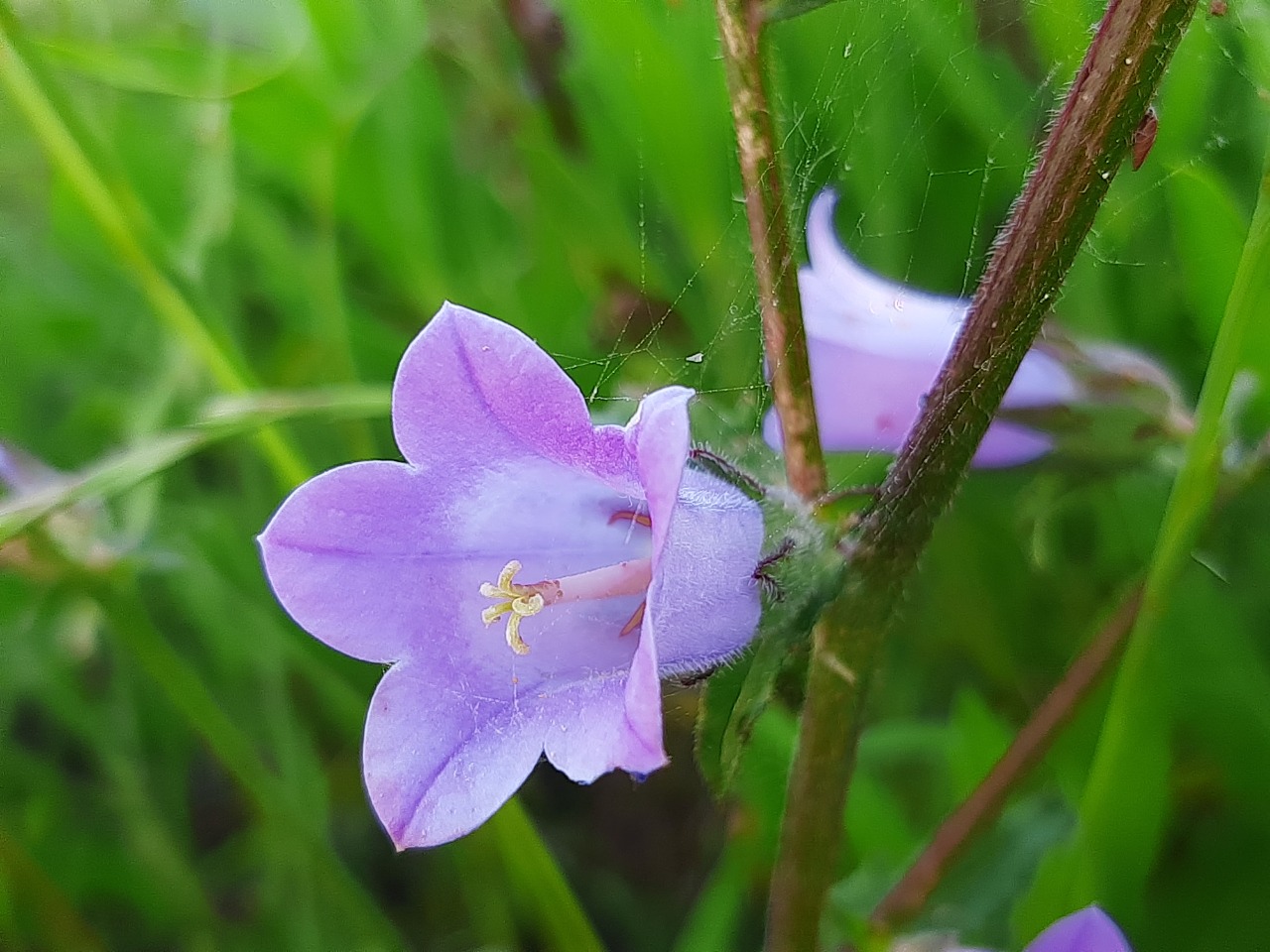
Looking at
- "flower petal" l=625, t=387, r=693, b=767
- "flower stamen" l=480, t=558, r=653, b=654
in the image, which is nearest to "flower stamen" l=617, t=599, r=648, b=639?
"flower stamen" l=480, t=558, r=653, b=654

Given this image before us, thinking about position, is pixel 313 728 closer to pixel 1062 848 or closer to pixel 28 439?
pixel 28 439

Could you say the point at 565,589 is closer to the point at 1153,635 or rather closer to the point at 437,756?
the point at 437,756

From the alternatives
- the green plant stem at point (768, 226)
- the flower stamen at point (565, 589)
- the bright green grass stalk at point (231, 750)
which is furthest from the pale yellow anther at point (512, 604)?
the bright green grass stalk at point (231, 750)

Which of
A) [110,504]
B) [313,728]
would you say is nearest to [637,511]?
[110,504]

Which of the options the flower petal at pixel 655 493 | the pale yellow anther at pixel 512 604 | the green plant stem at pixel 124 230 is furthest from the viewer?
the green plant stem at pixel 124 230

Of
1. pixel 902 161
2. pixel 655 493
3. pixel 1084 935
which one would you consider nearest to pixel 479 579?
pixel 655 493

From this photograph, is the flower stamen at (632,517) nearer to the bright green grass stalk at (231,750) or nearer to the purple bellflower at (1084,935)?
the purple bellflower at (1084,935)
